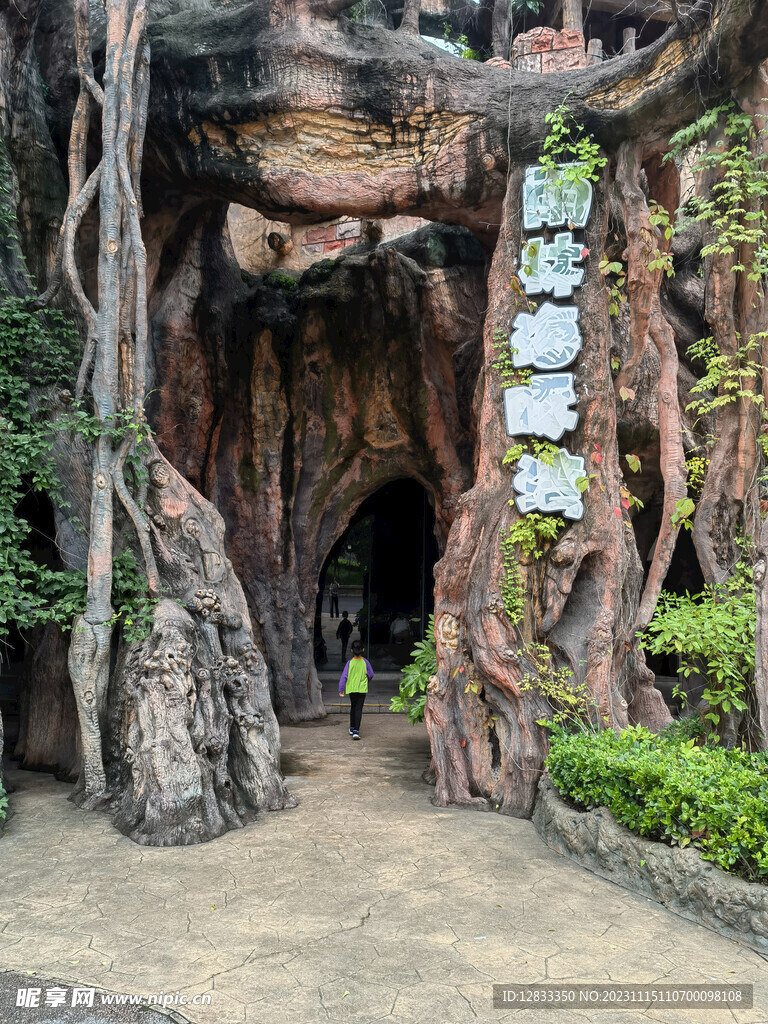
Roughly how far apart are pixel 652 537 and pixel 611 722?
7762 mm

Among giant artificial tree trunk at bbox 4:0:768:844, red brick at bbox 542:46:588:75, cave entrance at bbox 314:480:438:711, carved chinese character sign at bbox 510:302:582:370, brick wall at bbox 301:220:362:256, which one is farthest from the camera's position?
cave entrance at bbox 314:480:438:711

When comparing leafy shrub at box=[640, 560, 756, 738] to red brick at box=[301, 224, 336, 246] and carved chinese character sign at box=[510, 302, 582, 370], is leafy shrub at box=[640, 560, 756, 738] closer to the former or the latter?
carved chinese character sign at box=[510, 302, 582, 370]

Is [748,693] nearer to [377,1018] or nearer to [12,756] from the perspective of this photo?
[377,1018]

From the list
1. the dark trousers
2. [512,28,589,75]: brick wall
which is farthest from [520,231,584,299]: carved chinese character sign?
[512,28,589,75]: brick wall

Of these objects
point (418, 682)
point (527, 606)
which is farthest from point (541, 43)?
point (418, 682)

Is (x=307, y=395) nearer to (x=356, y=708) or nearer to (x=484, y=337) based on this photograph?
(x=484, y=337)

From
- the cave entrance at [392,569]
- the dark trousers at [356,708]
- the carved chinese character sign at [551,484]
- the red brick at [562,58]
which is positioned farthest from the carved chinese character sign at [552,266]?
the cave entrance at [392,569]

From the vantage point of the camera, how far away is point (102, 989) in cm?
351

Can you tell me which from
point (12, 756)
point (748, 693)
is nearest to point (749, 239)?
point (748, 693)

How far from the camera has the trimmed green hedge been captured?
13.4ft

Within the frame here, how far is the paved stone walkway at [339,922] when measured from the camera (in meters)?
3.54
